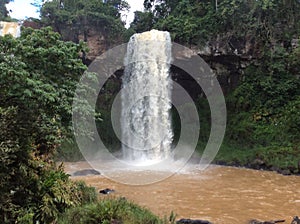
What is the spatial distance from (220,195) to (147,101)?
8.04 metres

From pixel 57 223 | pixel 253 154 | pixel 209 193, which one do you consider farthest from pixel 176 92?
pixel 57 223

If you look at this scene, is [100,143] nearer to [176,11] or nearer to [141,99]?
[141,99]

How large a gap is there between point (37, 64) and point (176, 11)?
15086 mm

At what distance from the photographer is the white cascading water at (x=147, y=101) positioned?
1609 centimetres

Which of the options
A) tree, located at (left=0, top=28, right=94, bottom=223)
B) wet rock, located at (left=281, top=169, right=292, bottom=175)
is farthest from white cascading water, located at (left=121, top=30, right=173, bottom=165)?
tree, located at (left=0, top=28, right=94, bottom=223)

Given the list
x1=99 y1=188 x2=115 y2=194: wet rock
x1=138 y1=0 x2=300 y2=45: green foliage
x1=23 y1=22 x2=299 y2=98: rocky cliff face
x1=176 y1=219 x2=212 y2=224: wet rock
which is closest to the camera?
x1=176 y1=219 x2=212 y2=224: wet rock

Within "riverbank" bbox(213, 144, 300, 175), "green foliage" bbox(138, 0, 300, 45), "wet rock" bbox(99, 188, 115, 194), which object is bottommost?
"wet rock" bbox(99, 188, 115, 194)

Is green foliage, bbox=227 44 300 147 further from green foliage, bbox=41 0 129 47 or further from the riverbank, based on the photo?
green foliage, bbox=41 0 129 47

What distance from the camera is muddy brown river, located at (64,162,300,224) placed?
24.8 feet

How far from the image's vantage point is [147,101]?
54.4 ft

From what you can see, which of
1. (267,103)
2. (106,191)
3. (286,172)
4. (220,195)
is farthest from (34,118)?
(267,103)

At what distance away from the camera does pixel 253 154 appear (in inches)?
574

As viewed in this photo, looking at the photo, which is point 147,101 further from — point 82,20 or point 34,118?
point 34,118

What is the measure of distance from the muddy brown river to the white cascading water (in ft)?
11.3
